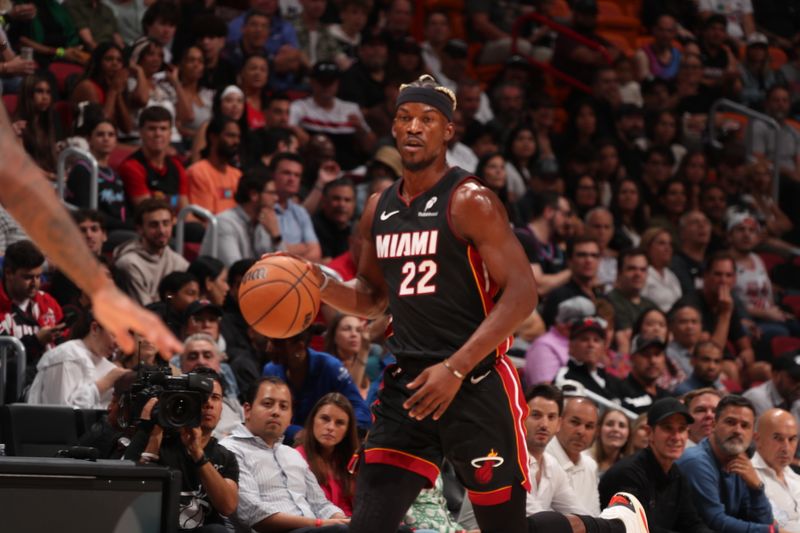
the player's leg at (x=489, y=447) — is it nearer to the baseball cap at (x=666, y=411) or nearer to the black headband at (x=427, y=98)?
the black headband at (x=427, y=98)

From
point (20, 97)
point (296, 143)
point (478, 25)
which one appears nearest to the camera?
point (20, 97)

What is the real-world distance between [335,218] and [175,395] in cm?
531

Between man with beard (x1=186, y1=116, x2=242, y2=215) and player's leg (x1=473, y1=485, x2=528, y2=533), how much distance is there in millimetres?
6275

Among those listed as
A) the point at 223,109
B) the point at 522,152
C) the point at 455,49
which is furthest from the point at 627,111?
the point at 223,109

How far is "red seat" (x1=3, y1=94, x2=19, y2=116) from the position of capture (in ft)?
32.5

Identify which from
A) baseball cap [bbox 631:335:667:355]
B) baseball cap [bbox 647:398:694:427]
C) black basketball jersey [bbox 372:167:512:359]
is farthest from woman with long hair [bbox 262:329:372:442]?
black basketball jersey [bbox 372:167:512:359]

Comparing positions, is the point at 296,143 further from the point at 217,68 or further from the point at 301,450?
the point at 301,450

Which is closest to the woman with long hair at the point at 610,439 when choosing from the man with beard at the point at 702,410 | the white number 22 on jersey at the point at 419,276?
the man with beard at the point at 702,410

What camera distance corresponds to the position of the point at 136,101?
430 inches

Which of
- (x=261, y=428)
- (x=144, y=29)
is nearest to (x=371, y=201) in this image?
(x=261, y=428)

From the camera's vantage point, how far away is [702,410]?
29.5ft

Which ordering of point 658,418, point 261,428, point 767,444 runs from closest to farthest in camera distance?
point 261,428 → point 658,418 → point 767,444

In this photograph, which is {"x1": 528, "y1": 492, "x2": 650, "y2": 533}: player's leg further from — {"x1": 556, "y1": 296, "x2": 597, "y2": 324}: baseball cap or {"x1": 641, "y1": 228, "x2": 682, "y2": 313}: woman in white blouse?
{"x1": 641, "y1": 228, "x2": 682, "y2": 313}: woman in white blouse

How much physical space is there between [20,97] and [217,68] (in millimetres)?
3057
